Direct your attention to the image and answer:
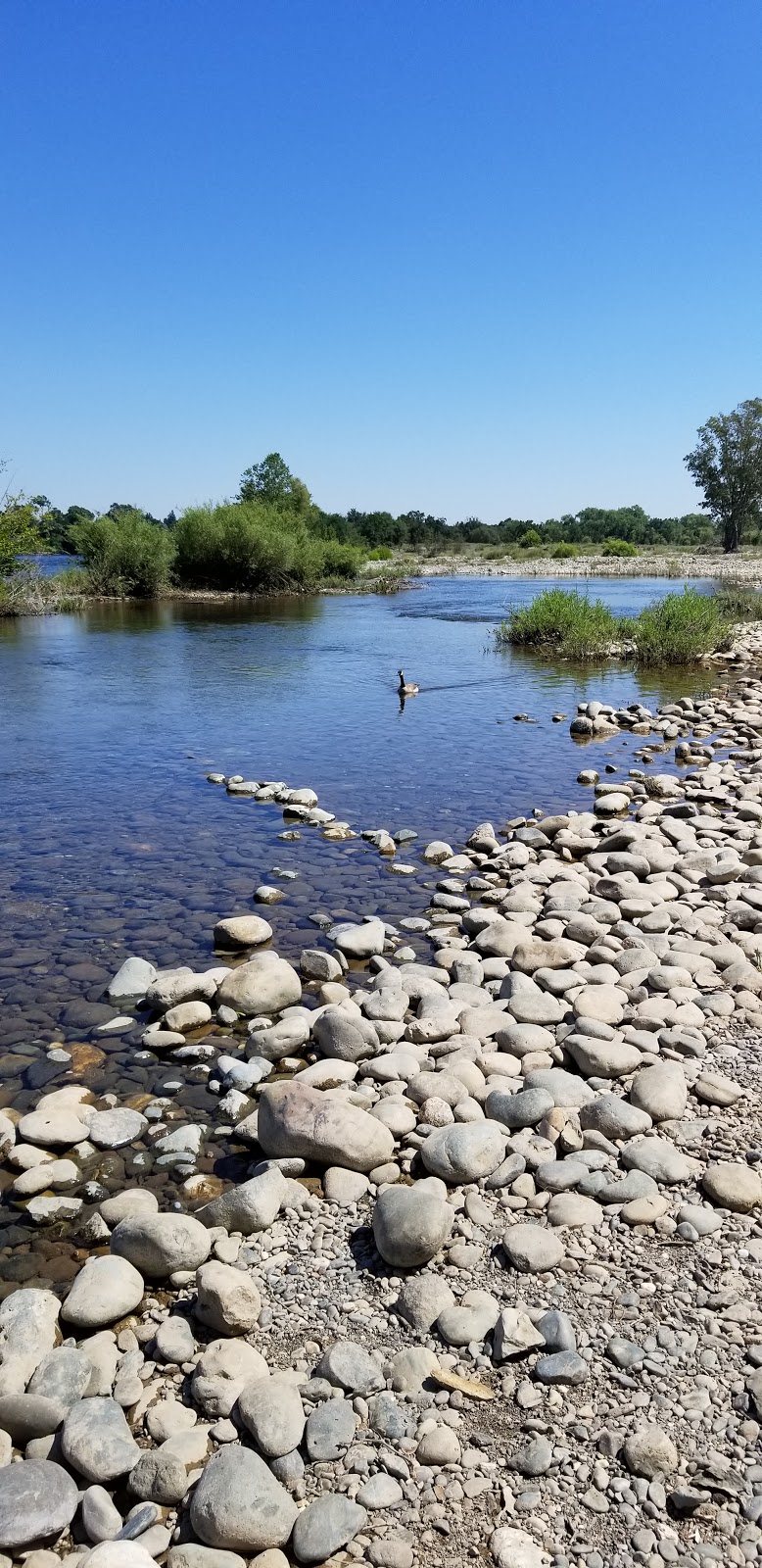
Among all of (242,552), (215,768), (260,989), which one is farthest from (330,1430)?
(242,552)

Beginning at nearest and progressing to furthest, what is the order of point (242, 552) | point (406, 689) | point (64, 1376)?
point (64, 1376) < point (406, 689) < point (242, 552)

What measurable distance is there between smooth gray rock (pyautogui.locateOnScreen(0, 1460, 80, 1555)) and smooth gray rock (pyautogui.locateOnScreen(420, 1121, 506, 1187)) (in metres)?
1.67

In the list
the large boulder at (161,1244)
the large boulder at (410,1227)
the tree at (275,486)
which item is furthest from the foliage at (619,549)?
the large boulder at (161,1244)

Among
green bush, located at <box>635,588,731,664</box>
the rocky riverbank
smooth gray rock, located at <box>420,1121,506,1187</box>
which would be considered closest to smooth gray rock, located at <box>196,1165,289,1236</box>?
smooth gray rock, located at <box>420,1121,506,1187</box>

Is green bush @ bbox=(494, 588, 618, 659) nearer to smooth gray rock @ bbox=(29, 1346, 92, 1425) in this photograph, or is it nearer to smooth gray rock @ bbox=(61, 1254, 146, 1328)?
smooth gray rock @ bbox=(61, 1254, 146, 1328)

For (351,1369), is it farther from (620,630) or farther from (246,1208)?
(620,630)

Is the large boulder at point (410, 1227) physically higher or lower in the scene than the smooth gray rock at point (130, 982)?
higher

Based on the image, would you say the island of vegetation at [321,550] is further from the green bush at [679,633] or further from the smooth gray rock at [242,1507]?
the smooth gray rock at [242,1507]

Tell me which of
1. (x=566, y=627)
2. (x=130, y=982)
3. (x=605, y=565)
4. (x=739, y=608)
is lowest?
(x=130, y=982)

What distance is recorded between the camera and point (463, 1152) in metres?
3.70

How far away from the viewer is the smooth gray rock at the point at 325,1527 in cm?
229

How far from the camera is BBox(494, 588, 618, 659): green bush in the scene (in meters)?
22.4

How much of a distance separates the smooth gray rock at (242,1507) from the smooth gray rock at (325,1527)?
4 cm

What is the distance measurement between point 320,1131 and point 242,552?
43.3 metres
